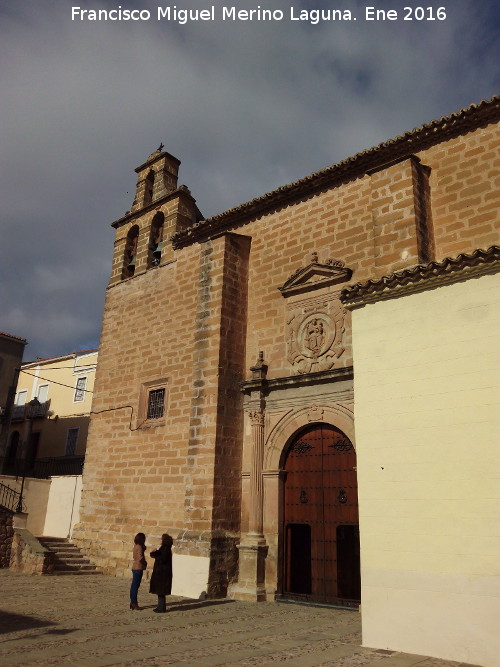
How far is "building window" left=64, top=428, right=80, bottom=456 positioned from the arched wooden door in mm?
15391

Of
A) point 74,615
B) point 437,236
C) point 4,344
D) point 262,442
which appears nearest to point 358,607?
point 262,442

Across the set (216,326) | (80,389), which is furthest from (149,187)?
(80,389)

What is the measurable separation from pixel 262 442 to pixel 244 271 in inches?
133

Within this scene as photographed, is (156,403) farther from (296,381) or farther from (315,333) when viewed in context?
(315,333)

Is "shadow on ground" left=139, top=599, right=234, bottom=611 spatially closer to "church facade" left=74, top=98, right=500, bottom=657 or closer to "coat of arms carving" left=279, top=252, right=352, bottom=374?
"church facade" left=74, top=98, right=500, bottom=657

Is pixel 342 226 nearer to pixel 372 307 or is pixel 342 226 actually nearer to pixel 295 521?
pixel 372 307

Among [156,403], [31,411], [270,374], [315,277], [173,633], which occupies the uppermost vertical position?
[31,411]

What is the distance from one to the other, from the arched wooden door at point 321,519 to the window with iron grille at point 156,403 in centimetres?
298

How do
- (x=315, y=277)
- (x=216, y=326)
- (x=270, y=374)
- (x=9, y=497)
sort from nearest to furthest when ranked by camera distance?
(x=315, y=277) → (x=270, y=374) → (x=216, y=326) → (x=9, y=497)

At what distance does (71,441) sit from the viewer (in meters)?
22.4

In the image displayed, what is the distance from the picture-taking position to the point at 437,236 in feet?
27.0

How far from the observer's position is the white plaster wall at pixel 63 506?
12.6 metres

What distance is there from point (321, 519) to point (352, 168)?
19.2 feet

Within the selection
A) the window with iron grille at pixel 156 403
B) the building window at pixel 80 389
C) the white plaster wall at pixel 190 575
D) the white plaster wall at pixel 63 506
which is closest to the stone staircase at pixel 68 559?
the white plaster wall at pixel 63 506
